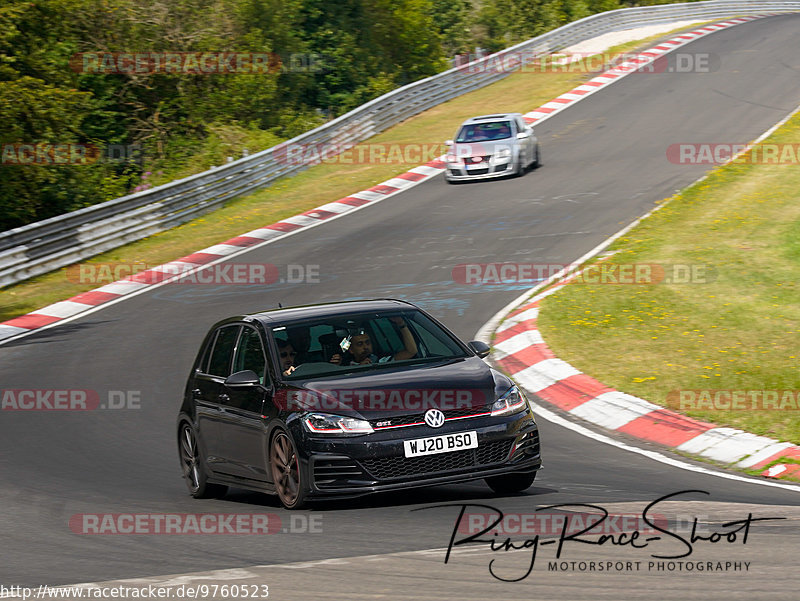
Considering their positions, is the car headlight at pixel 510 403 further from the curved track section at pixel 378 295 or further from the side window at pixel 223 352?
the side window at pixel 223 352

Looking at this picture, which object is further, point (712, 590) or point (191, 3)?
point (191, 3)

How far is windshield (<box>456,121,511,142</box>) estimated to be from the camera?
29.0m

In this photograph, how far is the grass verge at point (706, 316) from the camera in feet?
38.0

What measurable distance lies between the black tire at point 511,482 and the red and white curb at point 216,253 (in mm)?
12015

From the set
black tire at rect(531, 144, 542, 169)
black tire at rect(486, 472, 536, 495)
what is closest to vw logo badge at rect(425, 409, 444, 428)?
black tire at rect(486, 472, 536, 495)

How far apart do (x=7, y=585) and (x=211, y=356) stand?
11.8ft

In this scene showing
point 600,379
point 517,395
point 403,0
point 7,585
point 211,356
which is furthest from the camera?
point 403,0

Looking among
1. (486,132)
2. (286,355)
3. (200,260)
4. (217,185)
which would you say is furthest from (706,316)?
(217,185)

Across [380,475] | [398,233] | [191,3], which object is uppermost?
[191,3]

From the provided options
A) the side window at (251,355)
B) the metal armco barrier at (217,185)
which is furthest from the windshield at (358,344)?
the metal armco barrier at (217,185)

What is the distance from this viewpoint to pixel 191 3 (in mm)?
37594

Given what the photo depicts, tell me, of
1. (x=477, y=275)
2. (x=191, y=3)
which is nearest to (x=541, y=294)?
(x=477, y=275)

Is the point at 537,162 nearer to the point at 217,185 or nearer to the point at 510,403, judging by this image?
→ the point at 217,185

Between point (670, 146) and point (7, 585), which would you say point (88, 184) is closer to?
point (670, 146)
